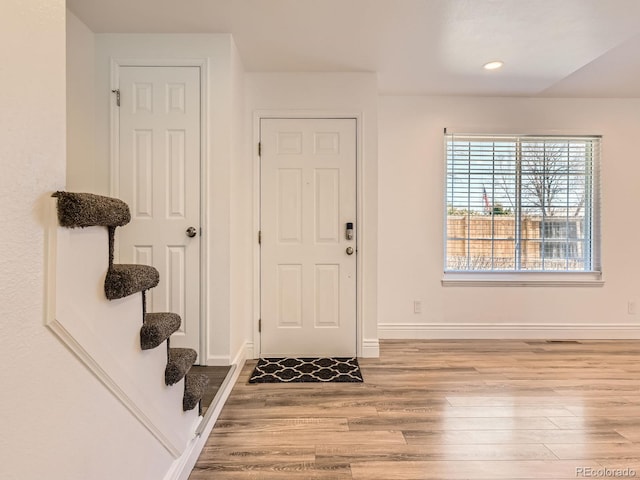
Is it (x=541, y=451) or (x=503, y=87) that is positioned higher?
(x=503, y=87)

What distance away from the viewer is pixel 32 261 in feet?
2.36

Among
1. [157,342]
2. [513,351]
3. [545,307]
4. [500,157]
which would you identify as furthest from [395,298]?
[157,342]

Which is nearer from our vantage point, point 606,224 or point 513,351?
point 513,351

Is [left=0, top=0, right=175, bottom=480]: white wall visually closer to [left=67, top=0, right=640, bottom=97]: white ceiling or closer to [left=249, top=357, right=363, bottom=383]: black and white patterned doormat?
[left=67, top=0, right=640, bottom=97]: white ceiling

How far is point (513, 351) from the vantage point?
309 cm

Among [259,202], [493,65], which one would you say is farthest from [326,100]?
[493,65]

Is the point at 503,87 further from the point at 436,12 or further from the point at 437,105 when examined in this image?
the point at 436,12

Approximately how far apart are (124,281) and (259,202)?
1973mm

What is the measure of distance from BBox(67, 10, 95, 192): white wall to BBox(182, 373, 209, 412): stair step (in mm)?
1472

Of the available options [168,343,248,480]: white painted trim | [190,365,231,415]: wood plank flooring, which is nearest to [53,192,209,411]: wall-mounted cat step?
[168,343,248,480]: white painted trim

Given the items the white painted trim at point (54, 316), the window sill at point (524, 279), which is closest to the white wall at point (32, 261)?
the white painted trim at point (54, 316)

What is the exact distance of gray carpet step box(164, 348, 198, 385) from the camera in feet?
4.25

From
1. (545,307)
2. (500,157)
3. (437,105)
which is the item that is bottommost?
(545,307)

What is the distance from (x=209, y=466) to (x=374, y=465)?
0.75 m
